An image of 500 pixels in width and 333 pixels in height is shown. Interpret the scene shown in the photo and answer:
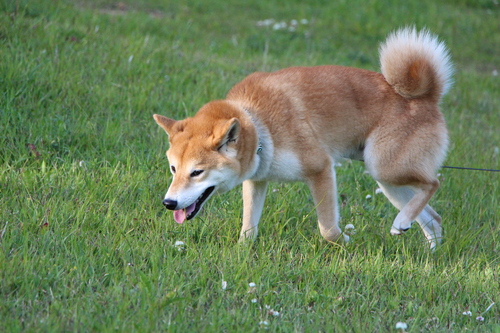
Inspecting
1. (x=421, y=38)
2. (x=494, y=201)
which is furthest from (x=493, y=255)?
(x=421, y=38)

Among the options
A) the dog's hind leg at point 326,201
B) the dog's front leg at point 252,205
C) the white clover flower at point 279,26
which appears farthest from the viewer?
the white clover flower at point 279,26

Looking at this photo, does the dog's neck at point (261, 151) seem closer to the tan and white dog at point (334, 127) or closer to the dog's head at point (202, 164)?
the tan and white dog at point (334, 127)

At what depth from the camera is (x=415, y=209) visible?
434 centimetres

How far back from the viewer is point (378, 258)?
398cm

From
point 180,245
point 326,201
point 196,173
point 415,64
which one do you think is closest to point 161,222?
point 180,245

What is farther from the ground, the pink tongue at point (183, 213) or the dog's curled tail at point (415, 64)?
the dog's curled tail at point (415, 64)

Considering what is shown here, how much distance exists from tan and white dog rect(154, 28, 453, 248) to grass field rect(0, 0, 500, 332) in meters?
0.29

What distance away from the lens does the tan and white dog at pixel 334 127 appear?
4.02 metres

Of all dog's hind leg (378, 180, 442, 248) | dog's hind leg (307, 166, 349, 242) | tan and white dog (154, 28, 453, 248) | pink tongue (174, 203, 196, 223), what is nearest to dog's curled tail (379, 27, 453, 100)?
tan and white dog (154, 28, 453, 248)

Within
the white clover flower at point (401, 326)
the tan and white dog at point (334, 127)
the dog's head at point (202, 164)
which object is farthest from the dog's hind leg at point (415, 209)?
the dog's head at point (202, 164)

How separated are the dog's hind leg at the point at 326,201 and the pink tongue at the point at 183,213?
90 centimetres

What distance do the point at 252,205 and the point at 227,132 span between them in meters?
0.80

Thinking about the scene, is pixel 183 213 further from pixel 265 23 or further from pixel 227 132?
pixel 265 23

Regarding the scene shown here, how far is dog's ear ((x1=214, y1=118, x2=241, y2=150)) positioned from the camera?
12.2 feet
